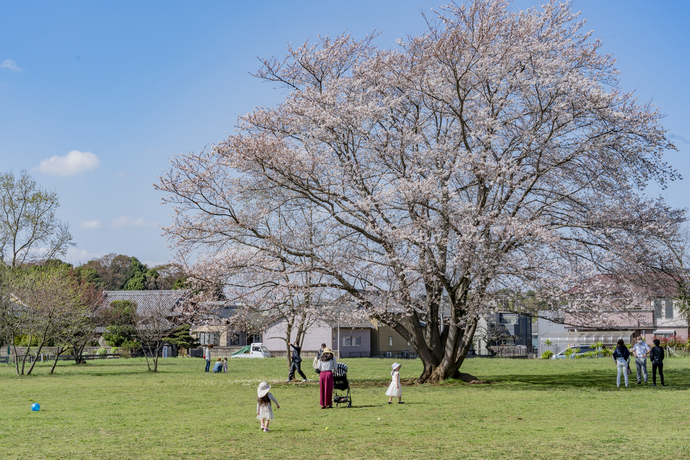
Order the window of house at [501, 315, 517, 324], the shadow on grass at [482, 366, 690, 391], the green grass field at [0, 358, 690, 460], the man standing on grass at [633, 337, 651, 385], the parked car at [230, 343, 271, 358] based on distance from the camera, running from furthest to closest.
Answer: the window of house at [501, 315, 517, 324]
the parked car at [230, 343, 271, 358]
the man standing on grass at [633, 337, 651, 385]
the shadow on grass at [482, 366, 690, 391]
the green grass field at [0, 358, 690, 460]

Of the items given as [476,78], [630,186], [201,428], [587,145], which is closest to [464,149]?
[476,78]

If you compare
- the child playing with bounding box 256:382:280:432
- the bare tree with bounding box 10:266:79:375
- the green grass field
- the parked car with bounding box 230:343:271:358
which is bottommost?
the parked car with bounding box 230:343:271:358

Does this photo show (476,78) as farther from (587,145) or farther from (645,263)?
(645,263)

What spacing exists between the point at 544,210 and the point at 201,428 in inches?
550

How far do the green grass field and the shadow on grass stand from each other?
233 mm

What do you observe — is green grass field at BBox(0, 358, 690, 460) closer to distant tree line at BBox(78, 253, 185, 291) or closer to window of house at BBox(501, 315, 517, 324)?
window of house at BBox(501, 315, 517, 324)

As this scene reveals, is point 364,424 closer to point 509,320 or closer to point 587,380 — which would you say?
point 587,380

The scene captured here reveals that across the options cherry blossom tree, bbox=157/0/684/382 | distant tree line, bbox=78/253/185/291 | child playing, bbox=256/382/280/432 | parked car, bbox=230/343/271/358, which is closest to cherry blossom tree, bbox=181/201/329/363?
cherry blossom tree, bbox=157/0/684/382

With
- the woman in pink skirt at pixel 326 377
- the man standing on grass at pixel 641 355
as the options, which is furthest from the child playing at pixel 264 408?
the man standing on grass at pixel 641 355

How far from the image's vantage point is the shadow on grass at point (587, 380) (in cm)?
2005

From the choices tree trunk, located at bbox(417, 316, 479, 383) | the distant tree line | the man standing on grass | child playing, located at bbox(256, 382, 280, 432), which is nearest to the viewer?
child playing, located at bbox(256, 382, 280, 432)

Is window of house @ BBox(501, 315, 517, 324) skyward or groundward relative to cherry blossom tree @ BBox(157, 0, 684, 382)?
groundward

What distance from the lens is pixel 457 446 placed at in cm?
936

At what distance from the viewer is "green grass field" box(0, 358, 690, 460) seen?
9.02 meters
